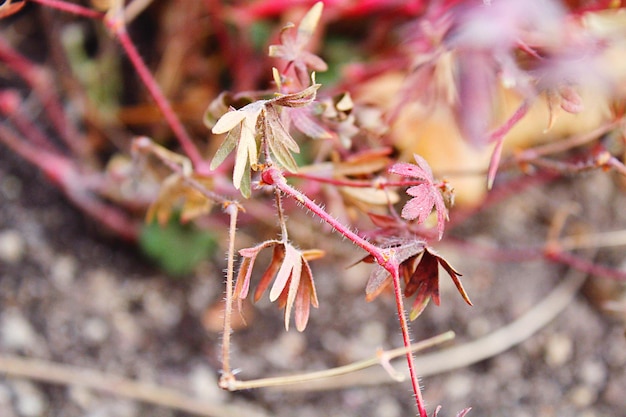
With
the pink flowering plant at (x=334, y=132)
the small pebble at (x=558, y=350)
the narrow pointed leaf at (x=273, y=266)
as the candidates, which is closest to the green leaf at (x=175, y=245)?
the pink flowering plant at (x=334, y=132)

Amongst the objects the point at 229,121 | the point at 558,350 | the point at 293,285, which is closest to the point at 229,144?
the point at 229,121

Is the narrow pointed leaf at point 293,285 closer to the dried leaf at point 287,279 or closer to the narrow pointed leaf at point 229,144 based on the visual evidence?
the dried leaf at point 287,279

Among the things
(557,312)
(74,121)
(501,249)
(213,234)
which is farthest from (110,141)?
(557,312)

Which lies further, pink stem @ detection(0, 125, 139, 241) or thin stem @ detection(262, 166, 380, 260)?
pink stem @ detection(0, 125, 139, 241)

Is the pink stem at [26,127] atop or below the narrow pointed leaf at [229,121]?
below

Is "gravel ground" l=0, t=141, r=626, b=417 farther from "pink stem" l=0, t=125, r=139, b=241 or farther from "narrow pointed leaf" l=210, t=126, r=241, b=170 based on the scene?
"narrow pointed leaf" l=210, t=126, r=241, b=170

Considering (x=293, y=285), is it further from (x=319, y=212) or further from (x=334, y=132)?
(x=334, y=132)

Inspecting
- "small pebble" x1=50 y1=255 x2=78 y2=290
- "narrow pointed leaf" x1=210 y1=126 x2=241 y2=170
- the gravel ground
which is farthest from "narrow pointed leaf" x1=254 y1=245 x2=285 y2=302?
"small pebble" x1=50 y1=255 x2=78 y2=290
